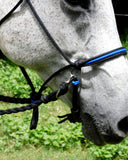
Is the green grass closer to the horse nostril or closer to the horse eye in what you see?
the horse nostril

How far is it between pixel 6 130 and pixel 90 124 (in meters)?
2.39

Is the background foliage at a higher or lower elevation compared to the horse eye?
lower

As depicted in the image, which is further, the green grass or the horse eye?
the green grass

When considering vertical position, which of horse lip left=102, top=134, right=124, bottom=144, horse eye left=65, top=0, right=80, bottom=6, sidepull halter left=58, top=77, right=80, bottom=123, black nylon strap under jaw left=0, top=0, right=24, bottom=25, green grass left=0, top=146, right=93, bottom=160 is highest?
black nylon strap under jaw left=0, top=0, right=24, bottom=25

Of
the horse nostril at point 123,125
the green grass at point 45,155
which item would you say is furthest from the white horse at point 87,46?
the green grass at point 45,155

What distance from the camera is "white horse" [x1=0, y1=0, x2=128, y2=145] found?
140 cm

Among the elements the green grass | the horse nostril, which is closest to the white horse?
the horse nostril

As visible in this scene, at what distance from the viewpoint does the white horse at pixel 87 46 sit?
1401mm

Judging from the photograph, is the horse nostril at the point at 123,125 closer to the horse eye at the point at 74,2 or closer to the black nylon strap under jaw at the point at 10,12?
the horse eye at the point at 74,2

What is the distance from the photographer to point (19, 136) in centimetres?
347

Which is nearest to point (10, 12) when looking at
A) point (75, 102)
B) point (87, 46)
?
A: point (87, 46)

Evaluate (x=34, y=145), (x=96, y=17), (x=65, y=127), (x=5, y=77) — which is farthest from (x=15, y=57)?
(x=5, y=77)

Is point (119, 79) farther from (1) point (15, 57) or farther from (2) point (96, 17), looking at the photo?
(1) point (15, 57)

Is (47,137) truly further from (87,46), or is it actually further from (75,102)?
(87,46)
